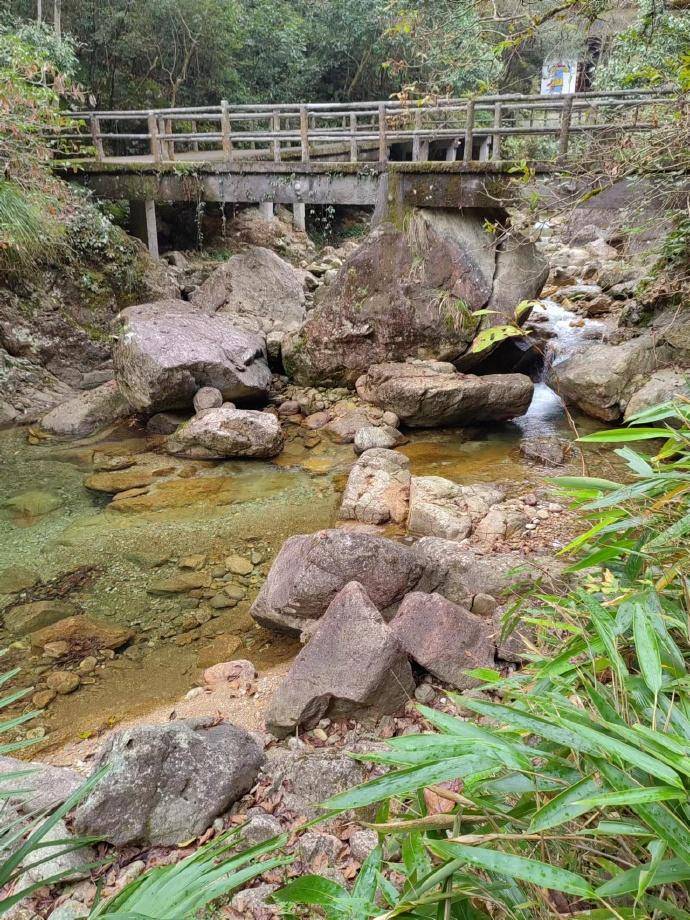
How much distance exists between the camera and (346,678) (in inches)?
128

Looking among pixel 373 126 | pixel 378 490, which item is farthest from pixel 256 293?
pixel 373 126

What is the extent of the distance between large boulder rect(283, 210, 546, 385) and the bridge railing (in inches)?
46.5

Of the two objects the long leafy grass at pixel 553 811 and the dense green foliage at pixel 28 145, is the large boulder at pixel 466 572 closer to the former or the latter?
the long leafy grass at pixel 553 811

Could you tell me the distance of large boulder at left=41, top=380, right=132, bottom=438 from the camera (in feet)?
27.1

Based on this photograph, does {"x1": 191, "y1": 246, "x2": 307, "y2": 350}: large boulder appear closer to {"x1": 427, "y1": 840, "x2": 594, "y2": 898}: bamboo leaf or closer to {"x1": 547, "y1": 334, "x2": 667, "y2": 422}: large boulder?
{"x1": 547, "y1": 334, "x2": 667, "y2": 422}: large boulder

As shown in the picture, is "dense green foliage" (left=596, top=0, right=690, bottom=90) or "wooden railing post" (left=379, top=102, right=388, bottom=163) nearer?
"dense green foliage" (left=596, top=0, right=690, bottom=90)

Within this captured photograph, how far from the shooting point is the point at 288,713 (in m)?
3.26

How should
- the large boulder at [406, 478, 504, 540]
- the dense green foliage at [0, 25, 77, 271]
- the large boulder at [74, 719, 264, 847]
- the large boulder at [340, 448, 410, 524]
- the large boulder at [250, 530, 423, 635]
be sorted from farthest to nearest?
1. the dense green foliage at [0, 25, 77, 271]
2. the large boulder at [340, 448, 410, 524]
3. the large boulder at [406, 478, 504, 540]
4. the large boulder at [250, 530, 423, 635]
5. the large boulder at [74, 719, 264, 847]

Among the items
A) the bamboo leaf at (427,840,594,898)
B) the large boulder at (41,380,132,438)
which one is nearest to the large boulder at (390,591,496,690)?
the bamboo leaf at (427,840,594,898)

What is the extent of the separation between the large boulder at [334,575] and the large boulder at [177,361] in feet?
15.1

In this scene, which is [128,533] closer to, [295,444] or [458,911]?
[295,444]

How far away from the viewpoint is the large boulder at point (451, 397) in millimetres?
7812

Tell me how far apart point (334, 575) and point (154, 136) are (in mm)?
9746

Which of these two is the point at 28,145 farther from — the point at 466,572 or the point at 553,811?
the point at 553,811
